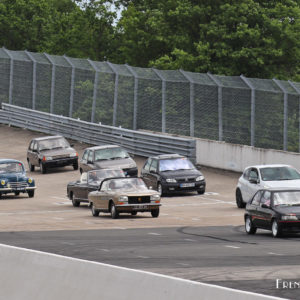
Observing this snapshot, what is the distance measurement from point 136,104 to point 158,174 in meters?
11.7

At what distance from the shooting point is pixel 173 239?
65.7 ft

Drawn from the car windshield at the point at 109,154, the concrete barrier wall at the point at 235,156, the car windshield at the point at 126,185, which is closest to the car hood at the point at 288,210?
the car windshield at the point at 126,185

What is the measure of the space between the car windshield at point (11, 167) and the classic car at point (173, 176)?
4.46 m

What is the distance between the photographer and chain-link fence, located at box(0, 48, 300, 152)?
1433 inches

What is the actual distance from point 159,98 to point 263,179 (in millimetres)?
15582

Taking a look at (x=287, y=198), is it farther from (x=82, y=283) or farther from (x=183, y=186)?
(x=82, y=283)

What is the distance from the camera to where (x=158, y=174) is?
3403cm

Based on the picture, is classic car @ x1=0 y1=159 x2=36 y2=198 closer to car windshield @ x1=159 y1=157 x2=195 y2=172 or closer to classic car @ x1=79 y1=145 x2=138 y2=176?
classic car @ x1=79 y1=145 x2=138 y2=176

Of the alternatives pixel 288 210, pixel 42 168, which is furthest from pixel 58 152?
pixel 288 210

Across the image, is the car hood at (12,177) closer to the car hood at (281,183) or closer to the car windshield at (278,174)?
the car windshield at (278,174)

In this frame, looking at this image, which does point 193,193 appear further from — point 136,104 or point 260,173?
point 136,104

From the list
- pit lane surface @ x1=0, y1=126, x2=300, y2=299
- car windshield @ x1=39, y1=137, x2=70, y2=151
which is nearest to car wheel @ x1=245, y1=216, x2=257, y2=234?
pit lane surface @ x1=0, y1=126, x2=300, y2=299

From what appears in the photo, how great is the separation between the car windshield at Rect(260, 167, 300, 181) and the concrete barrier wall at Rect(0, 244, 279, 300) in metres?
17.2

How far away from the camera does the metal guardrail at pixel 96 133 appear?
4141cm
